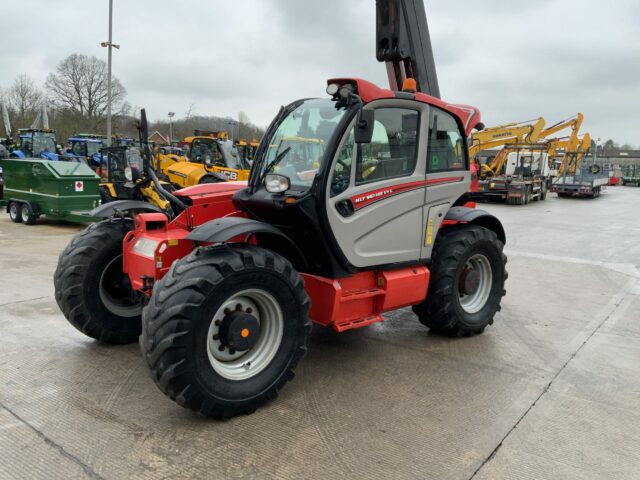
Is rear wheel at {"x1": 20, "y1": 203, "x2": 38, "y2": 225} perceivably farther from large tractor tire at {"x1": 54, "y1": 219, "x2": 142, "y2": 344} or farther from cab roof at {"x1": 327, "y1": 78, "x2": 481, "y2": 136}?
cab roof at {"x1": 327, "y1": 78, "x2": 481, "y2": 136}

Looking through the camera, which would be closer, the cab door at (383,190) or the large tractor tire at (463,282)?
the cab door at (383,190)

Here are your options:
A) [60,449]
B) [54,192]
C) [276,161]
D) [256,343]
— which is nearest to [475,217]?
[276,161]

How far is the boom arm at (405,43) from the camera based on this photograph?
17.3 feet

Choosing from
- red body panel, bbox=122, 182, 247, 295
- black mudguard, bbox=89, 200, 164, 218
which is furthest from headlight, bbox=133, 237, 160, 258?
black mudguard, bbox=89, 200, 164, 218

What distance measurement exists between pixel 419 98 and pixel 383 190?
35.4 inches

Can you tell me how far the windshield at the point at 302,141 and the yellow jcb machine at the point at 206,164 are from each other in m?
10.5

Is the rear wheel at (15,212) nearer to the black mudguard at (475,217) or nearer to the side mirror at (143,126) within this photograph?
the side mirror at (143,126)

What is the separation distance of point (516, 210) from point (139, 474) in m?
18.9

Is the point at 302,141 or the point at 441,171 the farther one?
the point at 441,171

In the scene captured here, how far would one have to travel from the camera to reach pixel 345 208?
12.5 ft

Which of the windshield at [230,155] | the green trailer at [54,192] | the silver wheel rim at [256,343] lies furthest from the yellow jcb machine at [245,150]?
the silver wheel rim at [256,343]

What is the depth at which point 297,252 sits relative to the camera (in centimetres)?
399

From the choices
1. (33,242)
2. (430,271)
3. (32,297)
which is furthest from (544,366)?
(33,242)

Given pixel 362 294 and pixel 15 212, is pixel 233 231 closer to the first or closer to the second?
pixel 362 294
